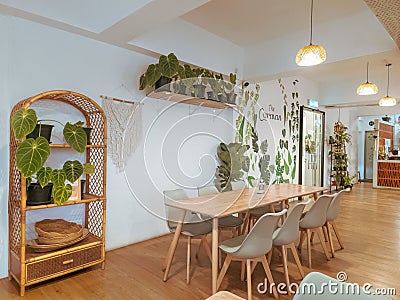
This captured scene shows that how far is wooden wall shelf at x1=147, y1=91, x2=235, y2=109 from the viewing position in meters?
3.75

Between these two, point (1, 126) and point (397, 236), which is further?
point (397, 236)

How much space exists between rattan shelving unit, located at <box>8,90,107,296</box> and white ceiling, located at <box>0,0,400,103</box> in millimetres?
805

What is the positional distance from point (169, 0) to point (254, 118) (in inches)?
144

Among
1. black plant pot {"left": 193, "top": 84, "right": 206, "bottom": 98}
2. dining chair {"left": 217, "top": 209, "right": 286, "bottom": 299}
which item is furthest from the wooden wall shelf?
dining chair {"left": 217, "top": 209, "right": 286, "bottom": 299}

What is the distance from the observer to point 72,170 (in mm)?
2574

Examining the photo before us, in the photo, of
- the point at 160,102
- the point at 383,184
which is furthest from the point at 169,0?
the point at 383,184

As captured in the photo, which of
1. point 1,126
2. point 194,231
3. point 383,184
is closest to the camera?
point 1,126

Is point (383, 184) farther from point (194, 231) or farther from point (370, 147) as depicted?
point (194, 231)

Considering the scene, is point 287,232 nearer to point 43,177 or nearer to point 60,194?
point 60,194

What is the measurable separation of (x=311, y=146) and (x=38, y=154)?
21.5 feet

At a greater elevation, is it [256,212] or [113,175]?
[113,175]

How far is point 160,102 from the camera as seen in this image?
395 cm

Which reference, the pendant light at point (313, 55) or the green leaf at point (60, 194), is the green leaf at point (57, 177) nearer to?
the green leaf at point (60, 194)

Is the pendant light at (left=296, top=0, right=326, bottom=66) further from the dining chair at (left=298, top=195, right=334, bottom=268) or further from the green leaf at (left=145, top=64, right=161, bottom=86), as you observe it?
the green leaf at (left=145, top=64, right=161, bottom=86)
